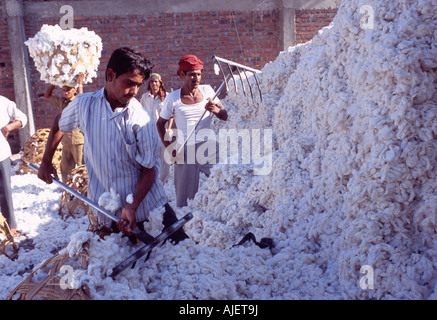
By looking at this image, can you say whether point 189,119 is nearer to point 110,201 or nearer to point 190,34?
point 110,201

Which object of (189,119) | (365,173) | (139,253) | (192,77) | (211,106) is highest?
(192,77)

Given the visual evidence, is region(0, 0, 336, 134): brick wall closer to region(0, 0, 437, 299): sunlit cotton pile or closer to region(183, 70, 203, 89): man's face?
region(183, 70, 203, 89): man's face

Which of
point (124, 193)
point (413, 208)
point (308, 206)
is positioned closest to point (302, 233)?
point (308, 206)

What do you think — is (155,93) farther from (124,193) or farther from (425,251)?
(425,251)

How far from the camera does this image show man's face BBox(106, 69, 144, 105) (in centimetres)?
191

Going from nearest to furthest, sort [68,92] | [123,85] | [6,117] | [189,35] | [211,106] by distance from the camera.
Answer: [123,85] < [211,106] < [6,117] < [68,92] < [189,35]

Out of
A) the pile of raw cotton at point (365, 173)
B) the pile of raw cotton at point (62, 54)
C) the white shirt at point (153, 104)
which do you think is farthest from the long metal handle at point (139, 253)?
the white shirt at point (153, 104)

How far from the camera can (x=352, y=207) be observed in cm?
212

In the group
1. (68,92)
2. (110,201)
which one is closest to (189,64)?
(68,92)

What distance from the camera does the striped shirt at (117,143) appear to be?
6.44 feet

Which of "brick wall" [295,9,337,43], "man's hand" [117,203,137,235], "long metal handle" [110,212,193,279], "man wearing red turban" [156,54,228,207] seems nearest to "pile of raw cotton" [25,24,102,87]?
"man wearing red turban" [156,54,228,207]

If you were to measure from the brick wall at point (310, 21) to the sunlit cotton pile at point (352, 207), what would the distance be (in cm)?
444

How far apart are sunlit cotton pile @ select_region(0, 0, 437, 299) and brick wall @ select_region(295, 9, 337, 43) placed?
444 cm

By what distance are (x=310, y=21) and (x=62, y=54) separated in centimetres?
442
